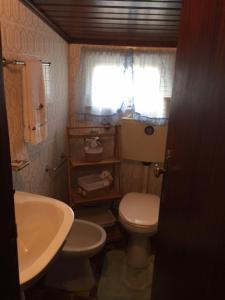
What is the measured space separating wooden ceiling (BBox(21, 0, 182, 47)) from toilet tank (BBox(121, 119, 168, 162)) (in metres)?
0.71

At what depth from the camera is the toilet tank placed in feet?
7.14

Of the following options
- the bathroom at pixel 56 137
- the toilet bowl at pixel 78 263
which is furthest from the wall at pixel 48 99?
the toilet bowl at pixel 78 263

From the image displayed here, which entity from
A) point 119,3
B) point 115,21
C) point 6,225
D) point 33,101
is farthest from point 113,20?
point 6,225

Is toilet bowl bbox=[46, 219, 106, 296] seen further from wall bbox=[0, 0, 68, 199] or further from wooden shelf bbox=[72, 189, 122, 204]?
wall bbox=[0, 0, 68, 199]

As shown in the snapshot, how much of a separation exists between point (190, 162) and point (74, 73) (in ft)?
5.53

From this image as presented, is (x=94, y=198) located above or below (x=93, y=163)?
below

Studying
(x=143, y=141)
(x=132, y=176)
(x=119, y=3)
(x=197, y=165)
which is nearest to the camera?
(x=197, y=165)

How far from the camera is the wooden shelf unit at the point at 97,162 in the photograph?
83.5 inches

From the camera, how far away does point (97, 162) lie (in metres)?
2.14

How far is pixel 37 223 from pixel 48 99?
92 centimetres

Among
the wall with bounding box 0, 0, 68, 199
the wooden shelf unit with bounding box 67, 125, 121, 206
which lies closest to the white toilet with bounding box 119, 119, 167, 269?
the wooden shelf unit with bounding box 67, 125, 121, 206

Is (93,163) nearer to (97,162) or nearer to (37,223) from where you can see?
(97,162)

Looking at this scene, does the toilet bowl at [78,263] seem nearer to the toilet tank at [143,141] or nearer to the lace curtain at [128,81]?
the toilet tank at [143,141]

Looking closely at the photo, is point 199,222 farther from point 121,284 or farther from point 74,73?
point 74,73
